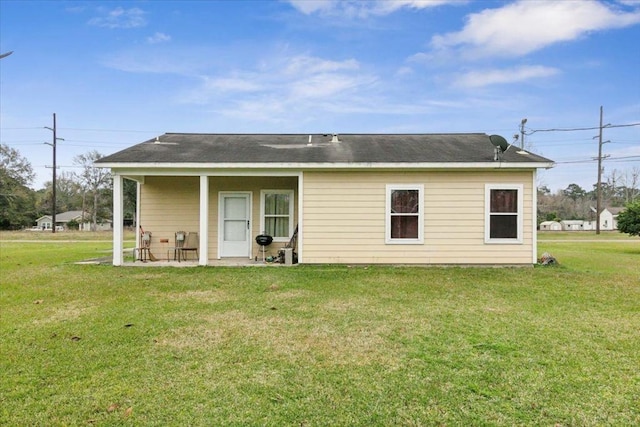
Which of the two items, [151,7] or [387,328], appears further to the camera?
[151,7]

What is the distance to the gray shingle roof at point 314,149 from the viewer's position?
9469 millimetres

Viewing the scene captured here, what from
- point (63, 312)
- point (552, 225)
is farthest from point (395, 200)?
point (552, 225)

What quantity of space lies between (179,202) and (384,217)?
5.84 meters

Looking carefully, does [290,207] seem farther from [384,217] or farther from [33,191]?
[33,191]

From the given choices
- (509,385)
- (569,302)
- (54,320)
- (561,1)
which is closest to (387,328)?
(509,385)

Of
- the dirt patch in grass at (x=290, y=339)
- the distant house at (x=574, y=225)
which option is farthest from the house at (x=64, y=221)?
the distant house at (x=574, y=225)

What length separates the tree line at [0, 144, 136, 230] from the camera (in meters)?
40.3

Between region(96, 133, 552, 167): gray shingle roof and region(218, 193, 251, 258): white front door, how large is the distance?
1443 millimetres

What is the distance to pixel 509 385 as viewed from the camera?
307 centimetres

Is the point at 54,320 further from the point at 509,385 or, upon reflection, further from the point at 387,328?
the point at 509,385

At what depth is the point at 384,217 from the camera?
9602mm

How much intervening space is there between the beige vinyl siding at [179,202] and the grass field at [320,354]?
12.8ft

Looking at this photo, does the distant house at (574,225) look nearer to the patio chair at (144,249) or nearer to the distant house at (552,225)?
the distant house at (552,225)

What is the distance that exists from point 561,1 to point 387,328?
12893mm
